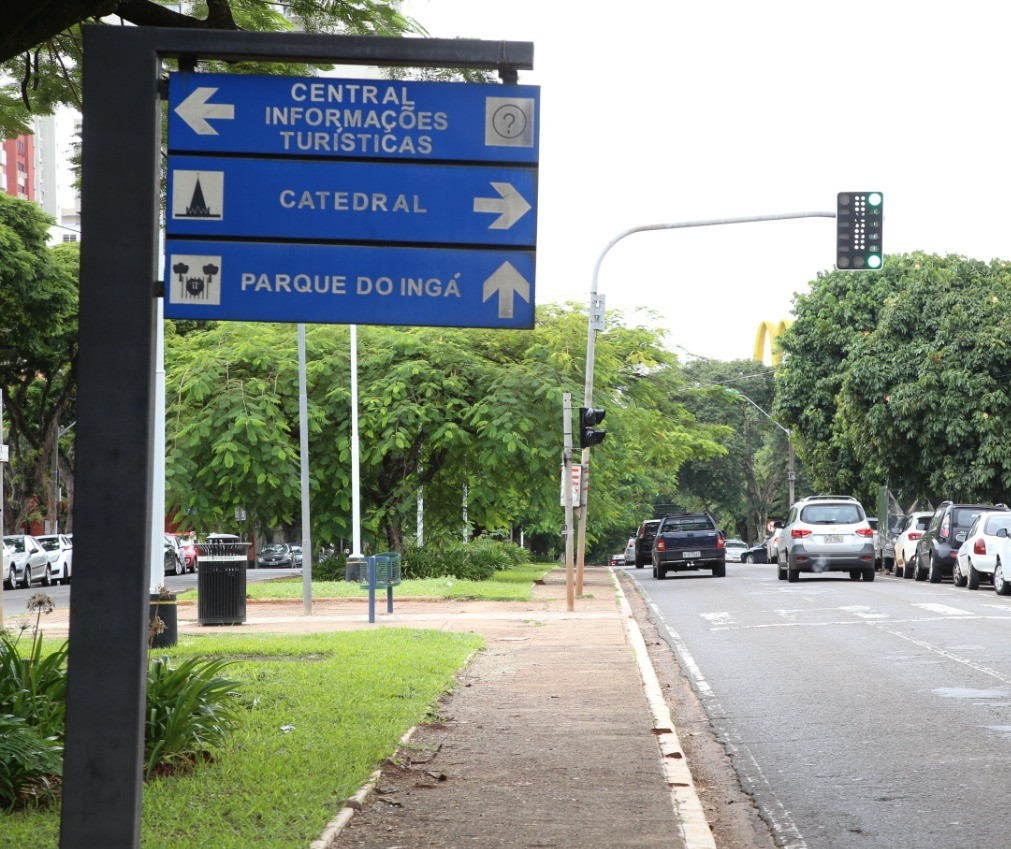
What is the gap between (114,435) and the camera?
17.8 feet

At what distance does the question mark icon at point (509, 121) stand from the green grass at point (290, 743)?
10.5 ft

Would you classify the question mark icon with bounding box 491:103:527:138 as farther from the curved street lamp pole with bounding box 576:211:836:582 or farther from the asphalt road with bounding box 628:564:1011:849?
the curved street lamp pole with bounding box 576:211:836:582

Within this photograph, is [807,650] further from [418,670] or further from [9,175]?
[9,175]

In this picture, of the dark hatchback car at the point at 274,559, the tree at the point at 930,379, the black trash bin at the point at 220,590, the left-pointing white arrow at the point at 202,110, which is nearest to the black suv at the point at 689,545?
the tree at the point at 930,379

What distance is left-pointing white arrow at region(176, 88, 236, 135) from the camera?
596cm

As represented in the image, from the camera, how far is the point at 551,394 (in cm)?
3056

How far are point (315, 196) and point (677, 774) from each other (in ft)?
14.0

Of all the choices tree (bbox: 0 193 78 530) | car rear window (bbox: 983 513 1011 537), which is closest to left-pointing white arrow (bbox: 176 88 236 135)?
car rear window (bbox: 983 513 1011 537)

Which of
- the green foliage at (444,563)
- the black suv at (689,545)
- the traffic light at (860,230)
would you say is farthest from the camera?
the black suv at (689,545)

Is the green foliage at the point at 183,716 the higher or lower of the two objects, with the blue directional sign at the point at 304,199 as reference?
lower

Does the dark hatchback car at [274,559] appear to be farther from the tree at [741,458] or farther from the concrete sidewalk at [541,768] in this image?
the concrete sidewalk at [541,768]

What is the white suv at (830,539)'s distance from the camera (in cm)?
3114

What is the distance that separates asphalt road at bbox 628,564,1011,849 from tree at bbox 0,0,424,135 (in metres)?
5.21

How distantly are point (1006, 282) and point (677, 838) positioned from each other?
119 feet
